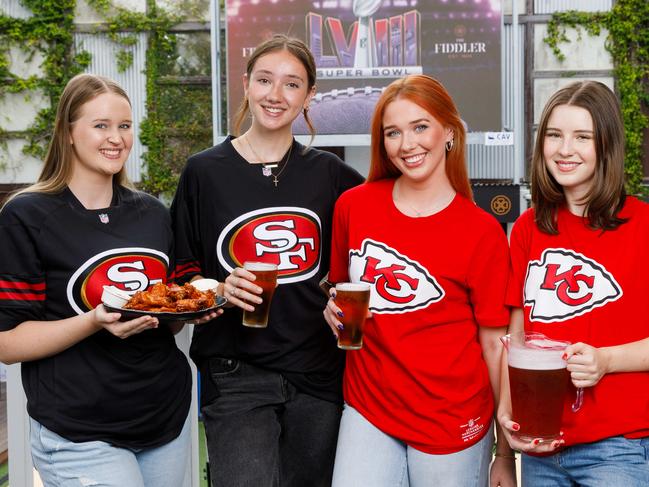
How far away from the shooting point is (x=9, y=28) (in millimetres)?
11953

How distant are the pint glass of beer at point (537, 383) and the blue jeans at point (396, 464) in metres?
0.24

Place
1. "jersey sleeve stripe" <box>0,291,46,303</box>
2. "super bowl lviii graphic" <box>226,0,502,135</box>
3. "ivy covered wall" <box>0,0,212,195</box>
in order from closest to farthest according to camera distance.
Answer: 1. "jersey sleeve stripe" <box>0,291,46,303</box>
2. "super bowl lviii graphic" <box>226,0,502,135</box>
3. "ivy covered wall" <box>0,0,212,195</box>

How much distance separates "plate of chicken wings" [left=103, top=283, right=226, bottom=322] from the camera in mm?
1833

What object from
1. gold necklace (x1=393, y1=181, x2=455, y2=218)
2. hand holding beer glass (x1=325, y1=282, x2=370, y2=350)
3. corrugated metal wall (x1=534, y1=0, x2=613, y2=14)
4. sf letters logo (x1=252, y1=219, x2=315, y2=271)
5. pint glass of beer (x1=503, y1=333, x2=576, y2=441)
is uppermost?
corrugated metal wall (x1=534, y1=0, x2=613, y2=14)

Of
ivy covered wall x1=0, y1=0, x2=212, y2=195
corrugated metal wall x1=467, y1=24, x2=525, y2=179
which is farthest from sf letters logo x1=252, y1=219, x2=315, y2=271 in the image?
ivy covered wall x1=0, y1=0, x2=212, y2=195

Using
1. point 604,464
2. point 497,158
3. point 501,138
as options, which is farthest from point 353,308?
point 497,158

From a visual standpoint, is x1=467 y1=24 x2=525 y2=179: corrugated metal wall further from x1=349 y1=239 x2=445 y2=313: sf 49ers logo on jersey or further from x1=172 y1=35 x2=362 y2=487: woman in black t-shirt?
x1=349 y1=239 x2=445 y2=313: sf 49ers logo on jersey

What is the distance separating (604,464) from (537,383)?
279 millimetres

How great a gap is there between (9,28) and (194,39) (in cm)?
294

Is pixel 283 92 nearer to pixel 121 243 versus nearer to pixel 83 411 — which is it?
pixel 121 243

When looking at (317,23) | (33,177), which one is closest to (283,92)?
(317,23)

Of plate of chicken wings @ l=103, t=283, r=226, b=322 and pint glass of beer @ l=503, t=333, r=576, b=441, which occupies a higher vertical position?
plate of chicken wings @ l=103, t=283, r=226, b=322

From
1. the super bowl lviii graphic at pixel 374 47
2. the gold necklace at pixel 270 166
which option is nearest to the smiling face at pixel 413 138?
the gold necklace at pixel 270 166

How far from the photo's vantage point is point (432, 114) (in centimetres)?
208
